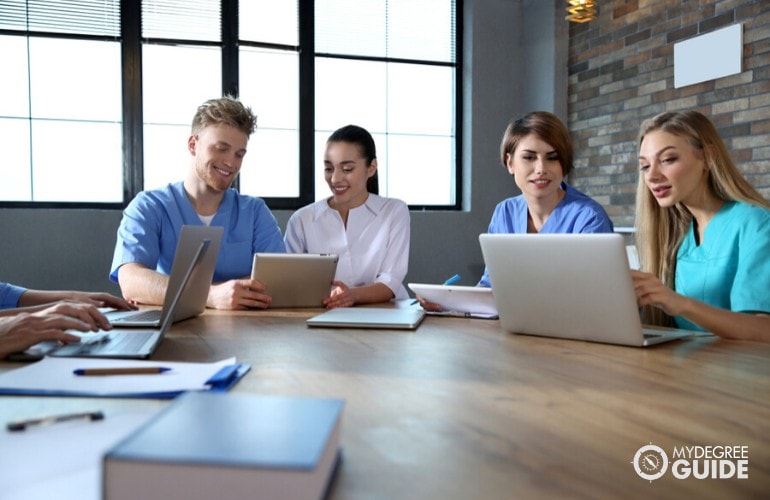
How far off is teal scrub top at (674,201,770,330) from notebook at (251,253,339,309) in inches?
38.3

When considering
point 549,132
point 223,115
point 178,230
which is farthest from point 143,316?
point 549,132

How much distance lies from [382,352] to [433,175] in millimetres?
3654

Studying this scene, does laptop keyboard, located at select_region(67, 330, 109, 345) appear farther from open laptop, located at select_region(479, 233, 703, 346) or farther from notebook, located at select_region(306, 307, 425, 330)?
open laptop, located at select_region(479, 233, 703, 346)

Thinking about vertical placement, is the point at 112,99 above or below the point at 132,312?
above

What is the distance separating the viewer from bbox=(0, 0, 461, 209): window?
3.95 meters

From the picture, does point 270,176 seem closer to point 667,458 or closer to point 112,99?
point 112,99

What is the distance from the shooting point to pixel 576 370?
110 centimetres

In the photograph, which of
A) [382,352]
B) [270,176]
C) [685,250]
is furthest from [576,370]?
[270,176]

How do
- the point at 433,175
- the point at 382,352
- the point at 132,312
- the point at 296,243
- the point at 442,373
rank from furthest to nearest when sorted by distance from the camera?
the point at 433,175 < the point at 296,243 < the point at 132,312 < the point at 382,352 < the point at 442,373

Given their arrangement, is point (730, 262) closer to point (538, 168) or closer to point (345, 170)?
point (538, 168)

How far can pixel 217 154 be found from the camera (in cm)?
238

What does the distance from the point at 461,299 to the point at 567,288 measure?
1.56 feet

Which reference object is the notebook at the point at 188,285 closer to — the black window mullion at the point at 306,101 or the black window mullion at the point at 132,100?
the black window mullion at the point at 132,100

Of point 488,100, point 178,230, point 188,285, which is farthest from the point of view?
point 488,100
